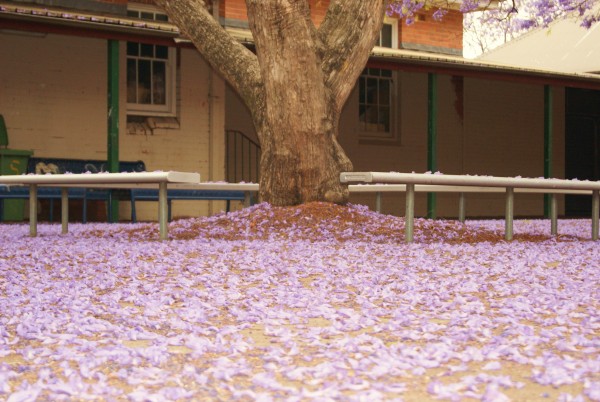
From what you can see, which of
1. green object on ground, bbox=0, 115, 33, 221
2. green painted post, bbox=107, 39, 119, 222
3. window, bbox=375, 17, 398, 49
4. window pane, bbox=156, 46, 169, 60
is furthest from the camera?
window, bbox=375, 17, 398, 49

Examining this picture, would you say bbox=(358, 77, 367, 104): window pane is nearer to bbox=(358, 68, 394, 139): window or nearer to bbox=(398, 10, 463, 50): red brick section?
Result: bbox=(358, 68, 394, 139): window

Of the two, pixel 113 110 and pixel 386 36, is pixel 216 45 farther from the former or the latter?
pixel 386 36

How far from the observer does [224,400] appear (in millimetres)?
2180

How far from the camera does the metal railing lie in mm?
15727

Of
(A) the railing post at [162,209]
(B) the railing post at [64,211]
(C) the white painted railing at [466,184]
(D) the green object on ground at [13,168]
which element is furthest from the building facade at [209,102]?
(C) the white painted railing at [466,184]

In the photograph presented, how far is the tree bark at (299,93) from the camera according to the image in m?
7.65

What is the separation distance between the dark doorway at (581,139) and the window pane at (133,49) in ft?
34.1

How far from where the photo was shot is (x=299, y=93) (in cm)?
766

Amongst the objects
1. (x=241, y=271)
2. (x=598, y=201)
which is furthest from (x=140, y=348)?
(x=598, y=201)

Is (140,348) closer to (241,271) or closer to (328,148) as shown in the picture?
(241,271)

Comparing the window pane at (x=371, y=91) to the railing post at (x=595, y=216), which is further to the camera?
the window pane at (x=371, y=91)

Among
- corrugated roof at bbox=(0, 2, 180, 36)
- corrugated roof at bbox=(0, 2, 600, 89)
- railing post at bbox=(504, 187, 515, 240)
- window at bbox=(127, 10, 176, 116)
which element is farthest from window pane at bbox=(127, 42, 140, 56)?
railing post at bbox=(504, 187, 515, 240)

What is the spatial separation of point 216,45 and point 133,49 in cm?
667

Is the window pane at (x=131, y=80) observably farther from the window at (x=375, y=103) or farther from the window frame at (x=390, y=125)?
the window at (x=375, y=103)
